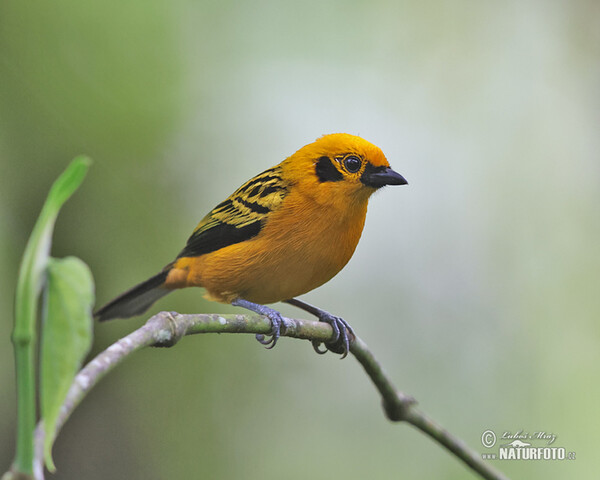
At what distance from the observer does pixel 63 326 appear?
1060 mm

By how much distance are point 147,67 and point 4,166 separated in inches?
68.7

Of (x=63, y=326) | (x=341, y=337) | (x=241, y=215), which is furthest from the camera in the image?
(x=241, y=215)

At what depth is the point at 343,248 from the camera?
3.56 m

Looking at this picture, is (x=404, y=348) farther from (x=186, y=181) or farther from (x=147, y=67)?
(x=147, y=67)

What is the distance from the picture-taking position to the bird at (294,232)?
3529 mm

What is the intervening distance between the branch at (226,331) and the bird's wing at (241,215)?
986 millimetres

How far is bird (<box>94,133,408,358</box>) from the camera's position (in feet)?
11.6

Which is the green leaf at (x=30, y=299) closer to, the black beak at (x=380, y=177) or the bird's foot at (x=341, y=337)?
the bird's foot at (x=341, y=337)

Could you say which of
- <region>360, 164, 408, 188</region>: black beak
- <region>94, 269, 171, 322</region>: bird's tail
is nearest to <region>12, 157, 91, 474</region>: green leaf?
<region>360, 164, 408, 188</region>: black beak

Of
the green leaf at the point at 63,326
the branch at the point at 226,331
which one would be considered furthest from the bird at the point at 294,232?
the green leaf at the point at 63,326

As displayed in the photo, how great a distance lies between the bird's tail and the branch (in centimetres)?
162

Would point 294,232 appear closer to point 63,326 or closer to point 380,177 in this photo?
point 380,177

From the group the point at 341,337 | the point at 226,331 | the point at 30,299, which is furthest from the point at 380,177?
the point at 30,299

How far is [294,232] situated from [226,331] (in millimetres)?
1500
